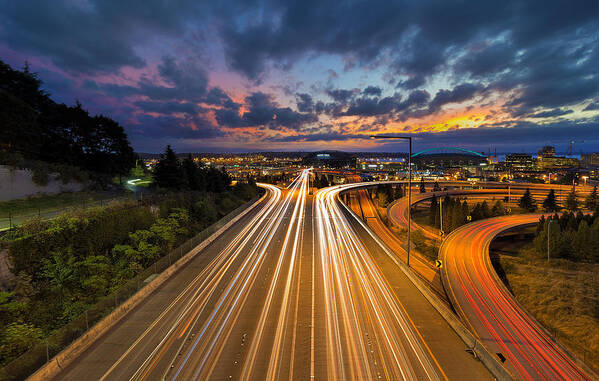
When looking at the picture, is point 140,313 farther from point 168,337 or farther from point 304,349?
point 304,349

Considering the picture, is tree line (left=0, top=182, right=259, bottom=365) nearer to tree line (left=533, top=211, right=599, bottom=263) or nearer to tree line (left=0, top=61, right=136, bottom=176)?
tree line (left=0, top=61, right=136, bottom=176)

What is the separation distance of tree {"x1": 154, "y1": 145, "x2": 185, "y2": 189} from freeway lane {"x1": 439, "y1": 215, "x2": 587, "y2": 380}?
141 feet

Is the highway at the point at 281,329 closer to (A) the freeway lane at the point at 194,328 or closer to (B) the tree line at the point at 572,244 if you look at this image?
(A) the freeway lane at the point at 194,328

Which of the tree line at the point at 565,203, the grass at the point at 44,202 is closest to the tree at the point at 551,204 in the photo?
the tree line at the point at 565,203

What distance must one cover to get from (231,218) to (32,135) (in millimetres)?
28104

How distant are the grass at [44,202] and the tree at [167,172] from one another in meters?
14.6

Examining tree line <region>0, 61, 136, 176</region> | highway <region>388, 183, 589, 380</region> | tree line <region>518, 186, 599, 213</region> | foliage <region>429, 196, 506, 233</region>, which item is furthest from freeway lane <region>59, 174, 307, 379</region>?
tree line <region>518, 186, 599, 213</region>

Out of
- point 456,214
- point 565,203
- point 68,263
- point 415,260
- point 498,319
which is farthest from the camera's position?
point 565,203

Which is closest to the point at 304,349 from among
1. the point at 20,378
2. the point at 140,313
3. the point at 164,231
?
the point at 140,313

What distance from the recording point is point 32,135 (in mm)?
31703

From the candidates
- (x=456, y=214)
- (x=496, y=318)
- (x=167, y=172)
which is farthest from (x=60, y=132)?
(x=456, y=214)

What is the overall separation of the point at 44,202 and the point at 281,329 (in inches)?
1003

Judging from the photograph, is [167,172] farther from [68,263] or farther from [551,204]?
[551,204]

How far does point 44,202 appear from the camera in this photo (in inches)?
880
